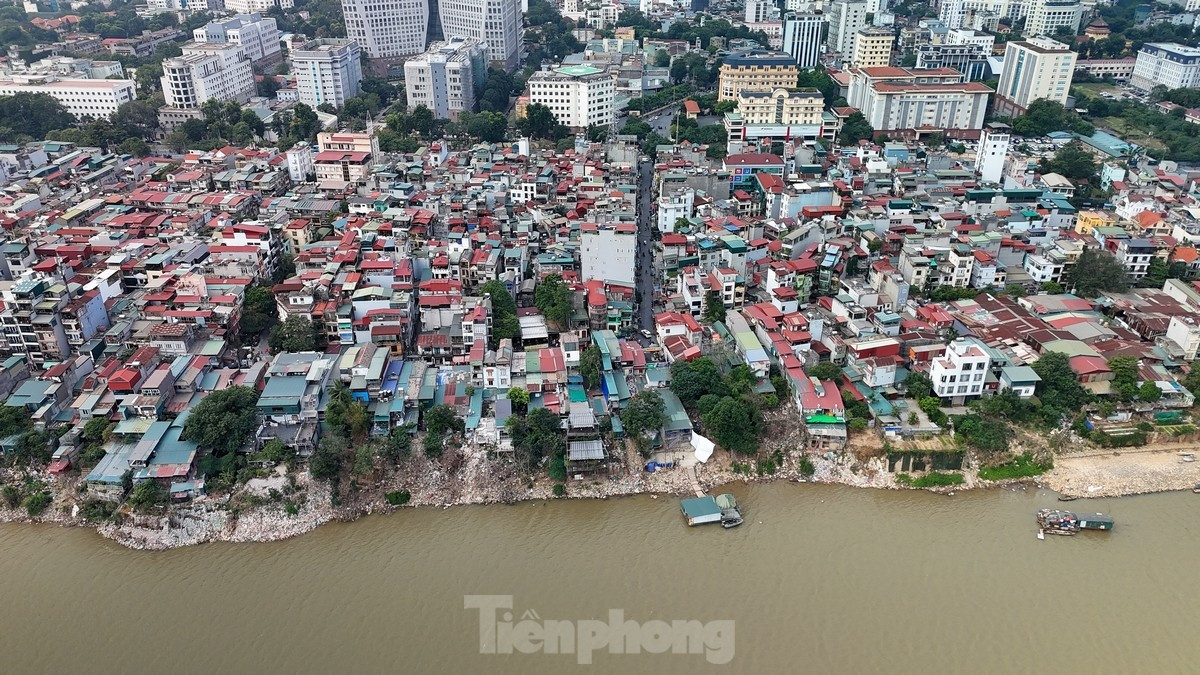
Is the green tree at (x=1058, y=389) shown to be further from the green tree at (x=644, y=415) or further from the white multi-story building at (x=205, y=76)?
the white multi-story building at (x=205, y=76)

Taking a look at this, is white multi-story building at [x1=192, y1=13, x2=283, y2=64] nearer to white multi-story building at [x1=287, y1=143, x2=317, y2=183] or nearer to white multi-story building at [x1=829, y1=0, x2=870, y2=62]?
white multi-story building at [x1=287, y1=143, x2=317, y2=183]

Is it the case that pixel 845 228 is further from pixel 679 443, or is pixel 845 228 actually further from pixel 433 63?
pixel 433 63

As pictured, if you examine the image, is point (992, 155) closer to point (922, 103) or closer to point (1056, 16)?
point (922, 103)

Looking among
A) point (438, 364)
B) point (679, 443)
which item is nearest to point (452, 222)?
point (438, 364)

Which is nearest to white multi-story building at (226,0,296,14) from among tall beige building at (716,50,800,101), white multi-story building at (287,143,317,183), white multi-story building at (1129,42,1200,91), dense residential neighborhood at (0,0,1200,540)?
dense residential neighborhood at (0,0,1200,540)

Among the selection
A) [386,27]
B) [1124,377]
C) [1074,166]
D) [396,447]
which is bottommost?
[396,447]

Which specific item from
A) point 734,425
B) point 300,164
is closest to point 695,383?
point 734,425

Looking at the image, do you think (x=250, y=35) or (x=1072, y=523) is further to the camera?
(x=250, y=35)

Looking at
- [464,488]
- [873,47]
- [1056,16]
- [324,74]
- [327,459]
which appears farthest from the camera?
[1056,16]

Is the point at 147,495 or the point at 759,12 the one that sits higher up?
the point at 759,12
